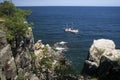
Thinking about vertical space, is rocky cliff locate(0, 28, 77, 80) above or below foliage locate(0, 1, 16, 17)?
below

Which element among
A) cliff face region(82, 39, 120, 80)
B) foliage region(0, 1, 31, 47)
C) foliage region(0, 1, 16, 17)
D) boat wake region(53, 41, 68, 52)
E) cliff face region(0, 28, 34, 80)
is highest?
foliage region(0, 1, 16, 17)

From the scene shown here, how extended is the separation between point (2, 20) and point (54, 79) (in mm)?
13652

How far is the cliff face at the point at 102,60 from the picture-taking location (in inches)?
1740

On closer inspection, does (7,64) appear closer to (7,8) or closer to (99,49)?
(7,8)

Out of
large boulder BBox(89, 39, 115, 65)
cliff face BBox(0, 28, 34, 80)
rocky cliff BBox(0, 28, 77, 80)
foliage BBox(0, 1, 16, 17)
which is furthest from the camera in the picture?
large boulder BBox(89, 39, 115, 65)

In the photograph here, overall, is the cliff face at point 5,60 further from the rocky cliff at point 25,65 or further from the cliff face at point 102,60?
the cliff face at point 102,60

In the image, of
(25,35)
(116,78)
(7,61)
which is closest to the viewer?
(7,61)

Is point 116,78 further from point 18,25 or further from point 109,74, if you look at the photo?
point 18,25

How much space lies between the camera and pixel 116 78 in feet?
136

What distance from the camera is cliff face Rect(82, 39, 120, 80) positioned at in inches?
1740

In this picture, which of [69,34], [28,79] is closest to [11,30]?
[28,79]

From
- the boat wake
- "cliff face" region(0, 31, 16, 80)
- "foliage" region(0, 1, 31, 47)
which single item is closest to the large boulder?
"foliage" region(0, 1, 31, 47)

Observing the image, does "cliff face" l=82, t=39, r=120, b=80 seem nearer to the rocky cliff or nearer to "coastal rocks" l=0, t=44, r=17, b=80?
the rocky cliff

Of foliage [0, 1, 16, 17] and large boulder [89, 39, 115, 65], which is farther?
large boulder [89, 39, 115, 65]
